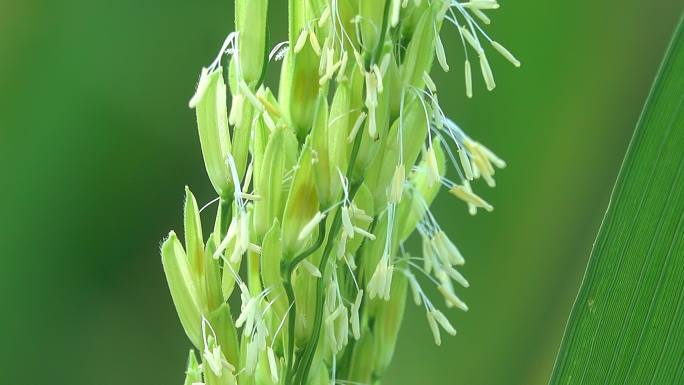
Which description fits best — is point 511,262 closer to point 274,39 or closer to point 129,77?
point 274,39

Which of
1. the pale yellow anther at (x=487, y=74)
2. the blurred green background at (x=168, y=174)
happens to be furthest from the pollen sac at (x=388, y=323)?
the blurred green background at (x=168, y=174)

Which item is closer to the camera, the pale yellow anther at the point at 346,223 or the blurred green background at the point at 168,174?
the pale yellow anther at the point at 346,223

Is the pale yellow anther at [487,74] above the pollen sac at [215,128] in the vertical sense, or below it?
above

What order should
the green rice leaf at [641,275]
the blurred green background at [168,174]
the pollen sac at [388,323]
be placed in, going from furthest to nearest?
the blurred green background at [168,174], the pollen sac at [388,323], the green rice leaf at [641,275]

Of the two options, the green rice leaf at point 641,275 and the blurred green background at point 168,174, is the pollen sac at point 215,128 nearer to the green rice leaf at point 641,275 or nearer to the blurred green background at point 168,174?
the green rice leaf at point 641,275

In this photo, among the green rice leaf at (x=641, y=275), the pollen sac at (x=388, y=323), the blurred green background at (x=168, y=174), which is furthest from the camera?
the blurred green background at (x=168, y=174)

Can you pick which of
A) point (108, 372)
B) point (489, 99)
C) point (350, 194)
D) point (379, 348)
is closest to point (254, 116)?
point (350, 194)

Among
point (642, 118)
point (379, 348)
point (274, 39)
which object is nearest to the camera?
point (642, 118)
